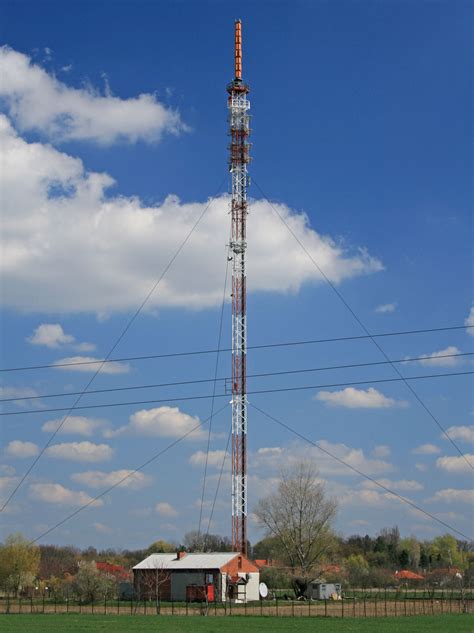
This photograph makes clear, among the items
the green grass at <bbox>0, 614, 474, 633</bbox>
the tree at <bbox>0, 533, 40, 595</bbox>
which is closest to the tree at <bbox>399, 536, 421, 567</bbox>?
the tree at <bbox>0, 533, 40, 595</bbox>

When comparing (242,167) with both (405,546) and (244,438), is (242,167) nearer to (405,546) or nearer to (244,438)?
(244,438)

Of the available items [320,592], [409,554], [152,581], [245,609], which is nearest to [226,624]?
[245,609]

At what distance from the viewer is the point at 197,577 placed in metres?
69.5

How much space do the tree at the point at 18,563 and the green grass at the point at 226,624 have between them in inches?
2269

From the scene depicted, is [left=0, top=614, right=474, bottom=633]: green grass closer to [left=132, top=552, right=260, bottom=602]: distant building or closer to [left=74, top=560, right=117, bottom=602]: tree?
[left=132, top=552, right=260, bottom=602]: distant building

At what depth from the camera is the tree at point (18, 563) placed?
106963 mm

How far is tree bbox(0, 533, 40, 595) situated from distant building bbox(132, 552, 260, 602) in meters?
39.7

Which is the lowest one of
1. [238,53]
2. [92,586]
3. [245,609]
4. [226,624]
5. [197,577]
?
[245,609]

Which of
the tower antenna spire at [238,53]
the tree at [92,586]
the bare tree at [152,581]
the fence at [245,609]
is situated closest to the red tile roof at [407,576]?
the fence at [245,609]

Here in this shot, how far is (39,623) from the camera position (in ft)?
149

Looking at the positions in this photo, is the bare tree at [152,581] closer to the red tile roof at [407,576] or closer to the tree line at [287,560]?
the tree line at [287,560]

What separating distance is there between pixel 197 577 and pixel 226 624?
82.5 feet

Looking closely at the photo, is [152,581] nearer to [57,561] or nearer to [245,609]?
[245,609]

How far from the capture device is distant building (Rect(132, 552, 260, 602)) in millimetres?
68125
